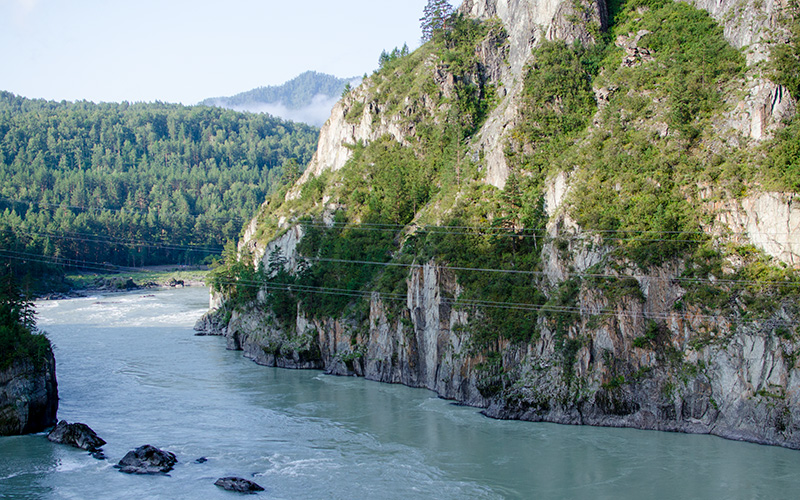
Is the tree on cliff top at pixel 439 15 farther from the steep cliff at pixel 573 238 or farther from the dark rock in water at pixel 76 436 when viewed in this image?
the dark rock in water at pixel 76 436

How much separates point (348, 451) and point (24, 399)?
57.2 ft

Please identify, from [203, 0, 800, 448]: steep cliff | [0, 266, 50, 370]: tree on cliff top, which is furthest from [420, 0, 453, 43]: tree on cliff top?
[0, 266, 50, 370]: tree on cliff top

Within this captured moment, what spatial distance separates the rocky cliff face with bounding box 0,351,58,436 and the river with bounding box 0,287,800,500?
1.05 m

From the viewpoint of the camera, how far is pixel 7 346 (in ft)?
120

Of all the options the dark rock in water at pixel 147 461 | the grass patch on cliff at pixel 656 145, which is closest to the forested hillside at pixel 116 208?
the grass patch on cliff at pixel 656 145

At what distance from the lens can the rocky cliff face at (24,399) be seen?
118 ft

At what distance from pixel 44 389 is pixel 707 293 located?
118 feet

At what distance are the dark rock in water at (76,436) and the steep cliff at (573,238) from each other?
18.7m

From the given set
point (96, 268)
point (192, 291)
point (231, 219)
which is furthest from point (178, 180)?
point (192, 291)

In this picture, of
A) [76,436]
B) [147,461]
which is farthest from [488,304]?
[76,436]

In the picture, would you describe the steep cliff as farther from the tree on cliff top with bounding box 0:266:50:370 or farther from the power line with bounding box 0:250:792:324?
the tree on cliff top with bounding box 0:266:50:370

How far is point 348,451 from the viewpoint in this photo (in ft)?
114

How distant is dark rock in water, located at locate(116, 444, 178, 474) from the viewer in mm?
31516

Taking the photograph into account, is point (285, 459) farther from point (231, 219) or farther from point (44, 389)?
point (231, 219)
